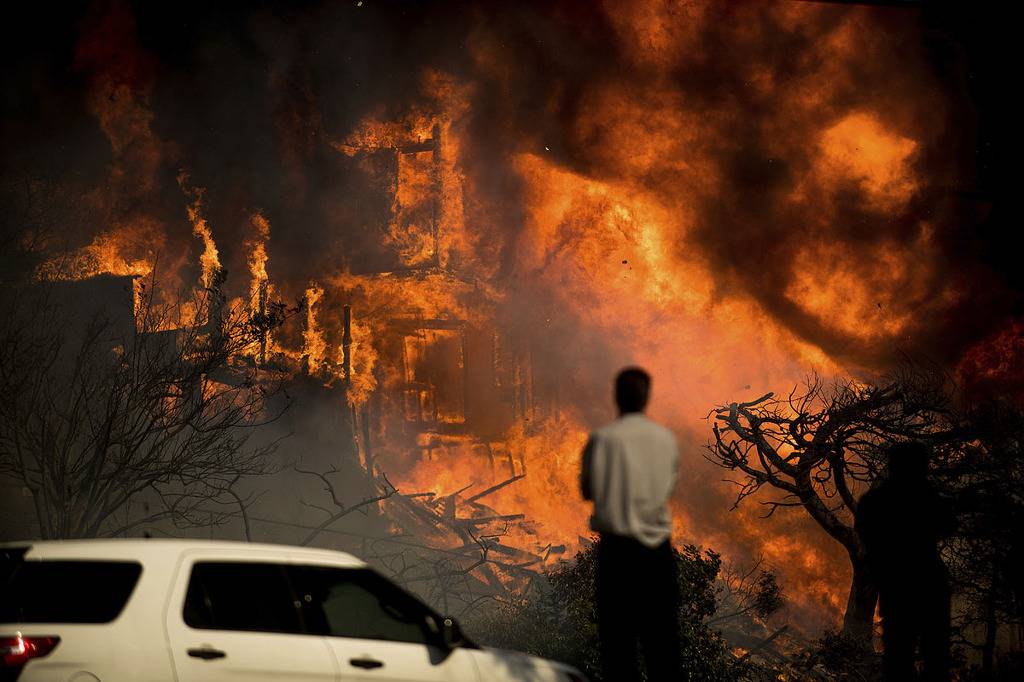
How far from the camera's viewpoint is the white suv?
5.27 meters

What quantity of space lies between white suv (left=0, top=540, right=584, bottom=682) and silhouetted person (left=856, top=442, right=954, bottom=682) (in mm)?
2376

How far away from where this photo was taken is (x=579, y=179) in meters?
23.1

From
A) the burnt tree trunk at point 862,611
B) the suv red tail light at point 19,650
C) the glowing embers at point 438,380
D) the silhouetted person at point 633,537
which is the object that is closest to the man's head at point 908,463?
the silhouetted person at point 633,537

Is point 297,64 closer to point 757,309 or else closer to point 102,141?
point 102,141

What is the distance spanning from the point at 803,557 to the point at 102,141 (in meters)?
18.4

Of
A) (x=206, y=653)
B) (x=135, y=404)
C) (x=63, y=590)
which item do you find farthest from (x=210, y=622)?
(x=135, y=404)

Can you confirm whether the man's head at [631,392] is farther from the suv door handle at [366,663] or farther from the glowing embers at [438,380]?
the glowing embers at [438,380]

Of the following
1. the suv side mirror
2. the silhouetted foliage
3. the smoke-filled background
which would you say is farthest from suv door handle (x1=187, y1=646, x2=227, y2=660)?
the smoke-filled background

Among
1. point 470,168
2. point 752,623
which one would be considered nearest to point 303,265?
point 470,168

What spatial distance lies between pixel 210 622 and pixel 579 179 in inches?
730

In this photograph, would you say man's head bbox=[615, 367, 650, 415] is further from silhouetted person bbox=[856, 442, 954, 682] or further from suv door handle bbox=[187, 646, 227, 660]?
suv door handle bbox=[187, 646, 227, 660]

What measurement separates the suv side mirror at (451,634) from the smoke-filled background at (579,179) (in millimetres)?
16130

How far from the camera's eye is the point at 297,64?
2331 cm

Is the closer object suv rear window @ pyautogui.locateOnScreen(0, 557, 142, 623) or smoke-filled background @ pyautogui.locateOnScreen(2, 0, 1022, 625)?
suv rear window @ pyautogui.locateOnScreen(0, 557, 142, 623)
